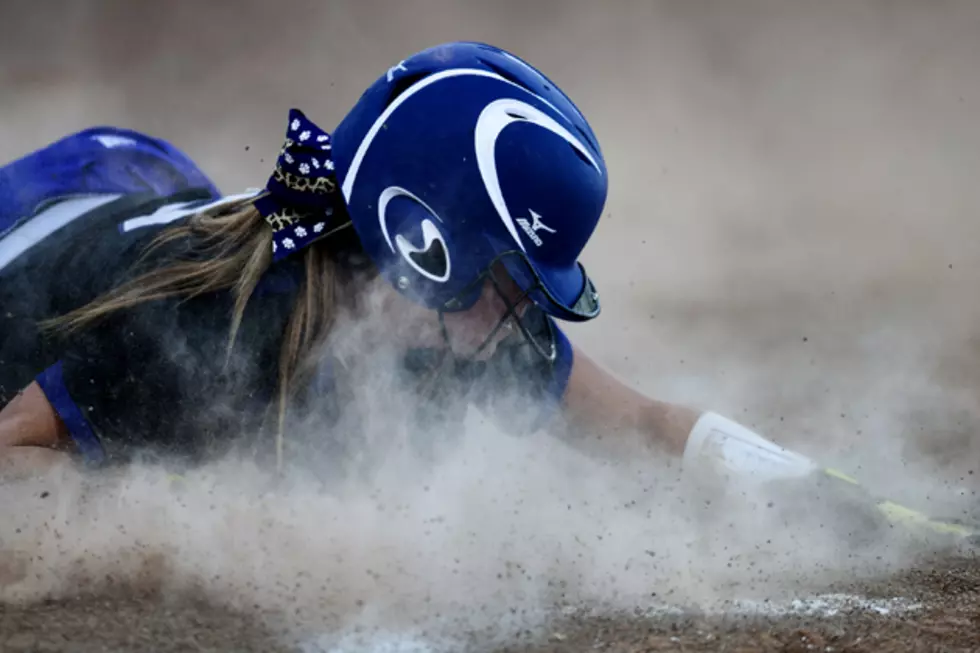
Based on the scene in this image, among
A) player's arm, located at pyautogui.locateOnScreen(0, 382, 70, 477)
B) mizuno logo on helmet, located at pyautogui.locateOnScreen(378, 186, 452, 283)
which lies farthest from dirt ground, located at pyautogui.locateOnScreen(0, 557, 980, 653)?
mizuno logo on helmet, located at pyautogui.locateOnScreen(378, 186, 452, 283)

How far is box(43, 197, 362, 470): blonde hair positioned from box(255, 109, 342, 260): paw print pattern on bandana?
0.03m

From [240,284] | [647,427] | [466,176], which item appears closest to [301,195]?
[240,284]

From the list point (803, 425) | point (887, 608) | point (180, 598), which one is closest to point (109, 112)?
point (803, 425)

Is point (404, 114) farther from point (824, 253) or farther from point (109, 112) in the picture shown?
point (109, 112)

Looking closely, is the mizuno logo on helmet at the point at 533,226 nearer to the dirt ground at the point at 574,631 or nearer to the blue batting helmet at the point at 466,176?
the blue batting helmet at the point at 466,176

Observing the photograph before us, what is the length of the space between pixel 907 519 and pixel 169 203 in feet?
4.41

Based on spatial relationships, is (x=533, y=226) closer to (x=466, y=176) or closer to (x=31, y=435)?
(x=466, y=176)

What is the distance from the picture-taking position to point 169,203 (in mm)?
2021

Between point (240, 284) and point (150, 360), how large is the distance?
0.18 metres

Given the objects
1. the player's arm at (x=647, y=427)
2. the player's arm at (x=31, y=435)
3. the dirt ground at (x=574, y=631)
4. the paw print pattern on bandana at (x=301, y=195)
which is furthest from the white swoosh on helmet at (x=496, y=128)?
the player's arm at (x=31, y=435)

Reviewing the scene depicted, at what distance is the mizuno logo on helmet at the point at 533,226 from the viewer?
5.74 ft

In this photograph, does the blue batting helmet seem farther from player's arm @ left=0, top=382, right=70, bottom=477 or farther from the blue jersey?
player's arm @ left=0, top=382, right=70, bottom=477

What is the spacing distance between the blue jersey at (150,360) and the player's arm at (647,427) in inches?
7.9

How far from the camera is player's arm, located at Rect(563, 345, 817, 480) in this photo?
2016 mm
